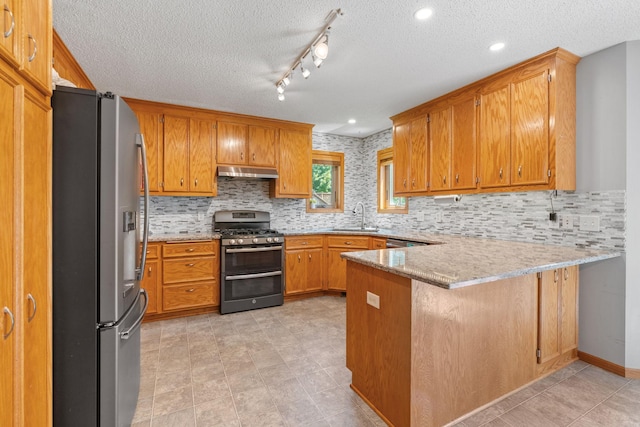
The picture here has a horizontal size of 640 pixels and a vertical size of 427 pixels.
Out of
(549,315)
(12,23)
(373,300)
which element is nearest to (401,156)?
(549,315)

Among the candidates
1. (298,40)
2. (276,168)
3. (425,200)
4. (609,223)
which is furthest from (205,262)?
(609,223)

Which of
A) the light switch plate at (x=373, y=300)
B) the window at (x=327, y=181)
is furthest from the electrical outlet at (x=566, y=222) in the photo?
the window at (x=327, y=181)

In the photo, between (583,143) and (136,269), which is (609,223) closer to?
(583,143)

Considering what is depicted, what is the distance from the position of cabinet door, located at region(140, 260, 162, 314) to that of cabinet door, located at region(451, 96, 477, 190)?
11.2 feet

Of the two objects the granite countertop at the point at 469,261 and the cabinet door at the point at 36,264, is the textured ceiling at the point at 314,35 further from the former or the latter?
the granite countertop at the point at 469,261

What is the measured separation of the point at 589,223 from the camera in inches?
92.4

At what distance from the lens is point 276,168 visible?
13.7 feet

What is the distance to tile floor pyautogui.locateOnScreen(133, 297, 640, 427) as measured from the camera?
5.69 feet

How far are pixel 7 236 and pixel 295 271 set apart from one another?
3254 mm

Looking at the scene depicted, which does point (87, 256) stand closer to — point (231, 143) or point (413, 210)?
point (231, 143)

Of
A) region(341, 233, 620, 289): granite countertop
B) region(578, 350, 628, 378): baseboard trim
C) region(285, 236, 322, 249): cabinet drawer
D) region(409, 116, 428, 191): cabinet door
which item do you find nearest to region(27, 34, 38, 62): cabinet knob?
region(341, 233, 620, 289): granite countertop

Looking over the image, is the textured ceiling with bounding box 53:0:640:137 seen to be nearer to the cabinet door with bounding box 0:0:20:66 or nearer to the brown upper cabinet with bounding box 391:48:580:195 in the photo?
the brown upper cabinet with bounding box 391:48:580:195

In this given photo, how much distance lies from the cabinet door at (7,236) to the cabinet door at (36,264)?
0.06 metres

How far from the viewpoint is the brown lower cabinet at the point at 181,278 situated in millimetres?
3283
